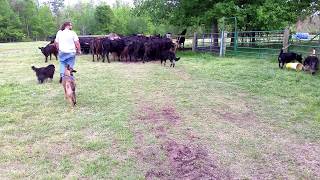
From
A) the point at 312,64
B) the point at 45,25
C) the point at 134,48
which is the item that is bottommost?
the point at 312,64

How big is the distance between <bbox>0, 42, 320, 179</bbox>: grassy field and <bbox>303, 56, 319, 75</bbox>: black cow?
3.30ft

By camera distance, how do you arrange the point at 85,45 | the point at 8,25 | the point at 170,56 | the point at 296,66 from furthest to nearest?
the point at 8,25, the point at 85,45, the point at 170,56, the point at 296,66

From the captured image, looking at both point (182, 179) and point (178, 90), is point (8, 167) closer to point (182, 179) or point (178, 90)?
point (182, 179)

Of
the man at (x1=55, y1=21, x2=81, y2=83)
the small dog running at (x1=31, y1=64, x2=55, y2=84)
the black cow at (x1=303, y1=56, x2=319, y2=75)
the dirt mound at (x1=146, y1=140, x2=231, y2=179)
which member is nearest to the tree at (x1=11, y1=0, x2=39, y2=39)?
the small dog running at (x1=31, y1=64, x2=55, y2=84)

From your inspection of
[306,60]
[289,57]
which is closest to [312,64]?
[306,60]

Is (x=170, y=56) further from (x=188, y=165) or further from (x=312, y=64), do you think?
(x=188, y=165)


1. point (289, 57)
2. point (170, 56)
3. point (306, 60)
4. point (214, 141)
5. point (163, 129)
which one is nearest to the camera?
point (214, 141)

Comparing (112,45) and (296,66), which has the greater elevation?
(112,45)

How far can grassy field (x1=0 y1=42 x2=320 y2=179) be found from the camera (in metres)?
4.66

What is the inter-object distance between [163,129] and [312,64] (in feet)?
24.1

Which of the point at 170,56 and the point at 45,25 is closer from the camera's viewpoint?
the point at 170,56

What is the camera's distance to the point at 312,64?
1168 cm

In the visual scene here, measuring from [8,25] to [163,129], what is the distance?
62.1m

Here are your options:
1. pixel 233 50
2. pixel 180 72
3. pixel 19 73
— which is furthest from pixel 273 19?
pixel 19 73
